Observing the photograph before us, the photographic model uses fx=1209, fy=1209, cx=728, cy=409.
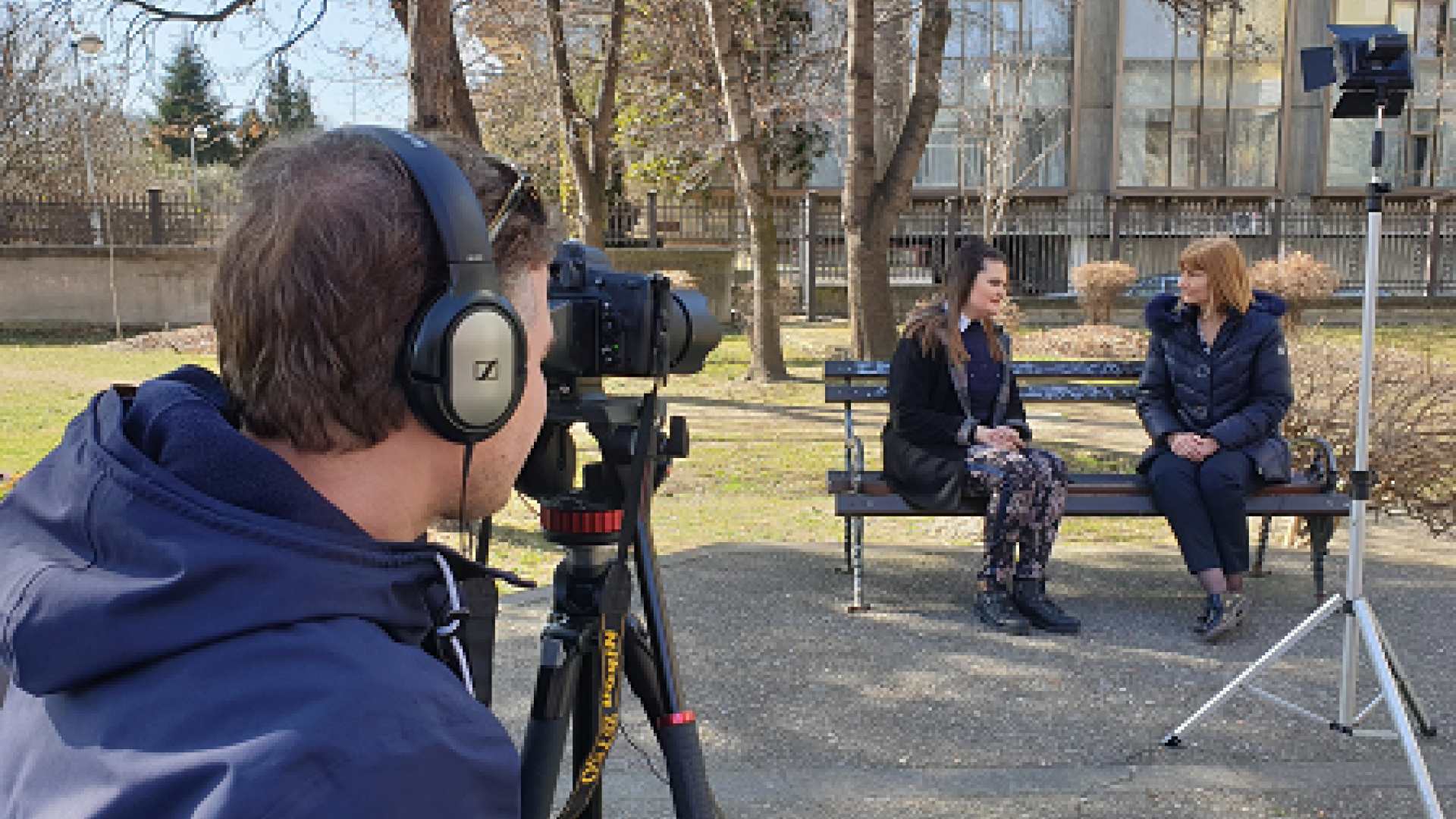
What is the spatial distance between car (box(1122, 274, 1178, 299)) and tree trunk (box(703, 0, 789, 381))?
1090 centimetres

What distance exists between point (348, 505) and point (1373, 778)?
3.50 metres

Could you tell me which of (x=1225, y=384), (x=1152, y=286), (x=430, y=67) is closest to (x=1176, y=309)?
(x=1225, y=384)

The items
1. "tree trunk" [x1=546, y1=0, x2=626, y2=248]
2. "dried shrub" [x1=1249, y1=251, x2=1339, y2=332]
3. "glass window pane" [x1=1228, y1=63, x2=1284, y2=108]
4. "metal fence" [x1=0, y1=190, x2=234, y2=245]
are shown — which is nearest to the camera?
"tree trunk" [x1=546, y1=0, x2=626, y2=248]

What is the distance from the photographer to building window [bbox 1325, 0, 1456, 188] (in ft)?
94.6

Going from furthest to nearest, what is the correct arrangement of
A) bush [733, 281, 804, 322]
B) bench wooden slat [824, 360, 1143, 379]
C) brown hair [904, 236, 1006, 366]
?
bush [733, 281, 804, 322]
bench wooden slat [824, 360, 1143, 379]
brown hair [904, 236, 1006, 366]

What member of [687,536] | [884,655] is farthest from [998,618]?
[687,536]

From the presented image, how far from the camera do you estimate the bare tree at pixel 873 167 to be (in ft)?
37.4

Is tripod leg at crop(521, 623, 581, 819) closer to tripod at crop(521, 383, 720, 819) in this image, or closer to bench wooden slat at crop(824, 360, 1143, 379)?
tripod at crop(521, 383, 720, 819)

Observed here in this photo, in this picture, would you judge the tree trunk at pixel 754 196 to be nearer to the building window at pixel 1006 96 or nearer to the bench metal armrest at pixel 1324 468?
the bench metal armrest at pixel 1324 468

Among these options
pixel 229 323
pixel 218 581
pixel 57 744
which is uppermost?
pixel 229 323

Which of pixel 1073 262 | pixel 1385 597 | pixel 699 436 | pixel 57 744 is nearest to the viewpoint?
pixel 57 744

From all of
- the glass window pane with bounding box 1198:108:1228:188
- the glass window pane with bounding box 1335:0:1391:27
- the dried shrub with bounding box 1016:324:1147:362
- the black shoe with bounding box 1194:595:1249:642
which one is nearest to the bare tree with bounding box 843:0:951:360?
the dried shrub with bounding box 1016:324:1147:362

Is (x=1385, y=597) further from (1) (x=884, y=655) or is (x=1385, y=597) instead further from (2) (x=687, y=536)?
(2) (x=687, y=536)

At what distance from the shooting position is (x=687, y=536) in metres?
7.00
